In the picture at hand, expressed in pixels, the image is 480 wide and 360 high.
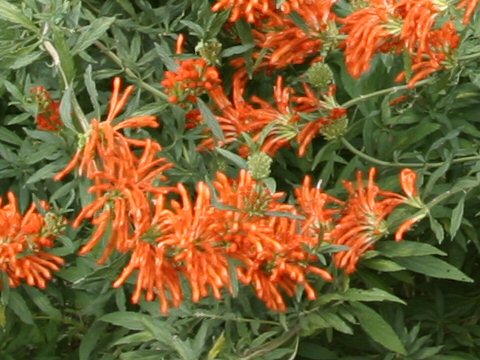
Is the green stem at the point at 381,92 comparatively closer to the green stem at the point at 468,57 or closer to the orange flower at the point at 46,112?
the green stem at the point at 468,57

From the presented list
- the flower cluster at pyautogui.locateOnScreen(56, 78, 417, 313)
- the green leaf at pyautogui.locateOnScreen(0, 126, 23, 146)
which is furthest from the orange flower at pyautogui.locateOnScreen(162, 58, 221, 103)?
the green leaf at pyautogui.locateOnScreen(0, 126, 23, 146)

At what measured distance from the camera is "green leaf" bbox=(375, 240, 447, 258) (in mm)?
1827

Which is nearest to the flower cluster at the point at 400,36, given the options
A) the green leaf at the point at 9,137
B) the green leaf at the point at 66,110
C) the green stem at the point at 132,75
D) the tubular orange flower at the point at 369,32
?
the tubular orange flower at the point at 369,32

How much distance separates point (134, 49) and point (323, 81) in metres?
0.38

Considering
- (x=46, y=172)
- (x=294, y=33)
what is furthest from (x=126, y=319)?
(x=294, y=33)

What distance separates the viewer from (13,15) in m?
1.82

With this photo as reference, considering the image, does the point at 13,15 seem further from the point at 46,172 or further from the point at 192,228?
the point at 192,228

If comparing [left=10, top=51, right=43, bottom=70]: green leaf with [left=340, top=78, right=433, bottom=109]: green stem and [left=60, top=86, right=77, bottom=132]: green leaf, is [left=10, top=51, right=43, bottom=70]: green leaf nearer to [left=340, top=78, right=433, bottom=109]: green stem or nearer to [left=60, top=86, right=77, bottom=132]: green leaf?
[left=60, top=86, right=77, bottom=132]: green leaf

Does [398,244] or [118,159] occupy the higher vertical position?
[118,159]

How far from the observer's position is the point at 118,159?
5.38ft

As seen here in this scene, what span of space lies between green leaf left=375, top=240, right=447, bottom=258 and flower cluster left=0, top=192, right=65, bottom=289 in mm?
565

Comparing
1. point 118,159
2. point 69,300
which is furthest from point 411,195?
point 69,300

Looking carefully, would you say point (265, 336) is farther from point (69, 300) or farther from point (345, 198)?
point (69, 300)

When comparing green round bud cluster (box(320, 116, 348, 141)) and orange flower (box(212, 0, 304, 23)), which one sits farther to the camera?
green round bud cluster (box(320, 116, 348, 141))
